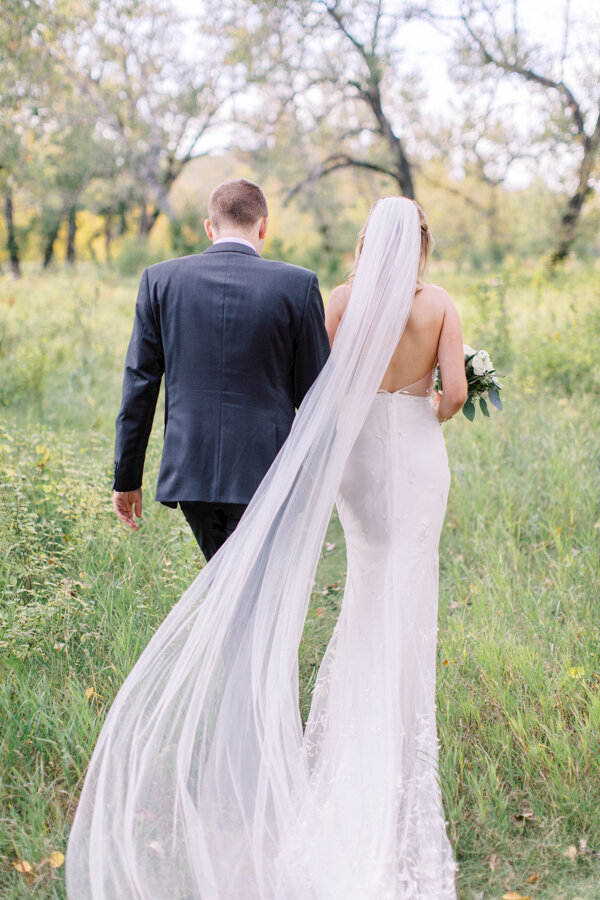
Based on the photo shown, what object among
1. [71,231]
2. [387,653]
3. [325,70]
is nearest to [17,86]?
[325,70]

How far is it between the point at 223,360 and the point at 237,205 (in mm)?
633

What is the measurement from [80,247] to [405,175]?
31121 mm

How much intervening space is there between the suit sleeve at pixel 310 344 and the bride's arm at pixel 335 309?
0.88 ft

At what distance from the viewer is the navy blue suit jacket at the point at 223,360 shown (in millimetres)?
2846

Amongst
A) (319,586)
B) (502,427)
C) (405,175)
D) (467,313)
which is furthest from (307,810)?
(405,175)

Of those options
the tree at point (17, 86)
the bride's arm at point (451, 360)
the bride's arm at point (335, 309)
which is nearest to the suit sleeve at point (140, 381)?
the bride's arm at point (335, 309)

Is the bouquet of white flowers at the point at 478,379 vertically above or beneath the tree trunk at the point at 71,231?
beneath

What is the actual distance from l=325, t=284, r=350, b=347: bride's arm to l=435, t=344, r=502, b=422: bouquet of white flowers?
0.55 m

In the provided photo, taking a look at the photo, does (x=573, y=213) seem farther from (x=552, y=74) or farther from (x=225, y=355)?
(x=225, y=355)

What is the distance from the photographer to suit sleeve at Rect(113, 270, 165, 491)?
3.01m

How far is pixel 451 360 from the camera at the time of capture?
316 cm

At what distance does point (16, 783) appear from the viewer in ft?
9.55

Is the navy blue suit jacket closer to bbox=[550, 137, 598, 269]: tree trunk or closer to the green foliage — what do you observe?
bbox=[550, 137, 598, 269]: tree trunk

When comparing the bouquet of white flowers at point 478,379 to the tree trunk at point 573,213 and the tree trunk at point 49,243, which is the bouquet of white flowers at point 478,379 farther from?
the tree trunk at point 49,243
